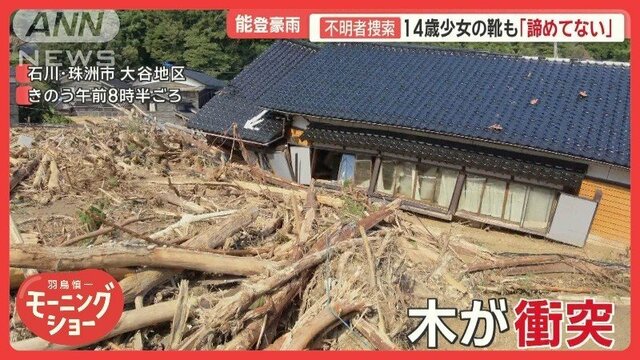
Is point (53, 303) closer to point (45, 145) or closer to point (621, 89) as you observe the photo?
point (45, 145)

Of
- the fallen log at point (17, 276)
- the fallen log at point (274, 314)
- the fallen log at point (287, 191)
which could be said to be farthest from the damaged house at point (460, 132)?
the fallen log at point (17, 276)

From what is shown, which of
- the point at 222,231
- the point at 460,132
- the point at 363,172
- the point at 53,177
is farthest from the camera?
the point at 363,172

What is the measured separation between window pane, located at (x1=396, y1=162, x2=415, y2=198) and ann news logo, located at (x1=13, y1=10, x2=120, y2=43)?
248 inches

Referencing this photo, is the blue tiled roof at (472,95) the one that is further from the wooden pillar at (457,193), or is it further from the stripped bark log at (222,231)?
the stripped bark log at (222,231)

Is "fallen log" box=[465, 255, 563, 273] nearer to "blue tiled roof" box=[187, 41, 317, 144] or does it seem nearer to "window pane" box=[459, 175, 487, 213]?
"window pane" box=[459, 175, 487, 213]

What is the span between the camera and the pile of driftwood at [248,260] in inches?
201

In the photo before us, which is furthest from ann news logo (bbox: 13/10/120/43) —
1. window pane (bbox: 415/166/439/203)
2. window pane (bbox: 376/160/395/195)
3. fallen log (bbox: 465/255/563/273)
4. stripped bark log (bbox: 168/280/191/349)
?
window pane (bbox: 415/166/439/203)

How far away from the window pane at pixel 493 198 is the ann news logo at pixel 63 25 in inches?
283

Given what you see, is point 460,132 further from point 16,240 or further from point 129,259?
point 16,240

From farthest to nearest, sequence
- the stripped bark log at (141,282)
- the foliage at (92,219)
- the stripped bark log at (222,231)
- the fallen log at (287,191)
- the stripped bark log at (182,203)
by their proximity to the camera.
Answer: the fallen log at (287,191) < the stripped bark log at (182,203) < the foliage at (92,219) < the stripped bark log at (222,231) < the stripped bark log at (141,282)

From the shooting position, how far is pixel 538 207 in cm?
927

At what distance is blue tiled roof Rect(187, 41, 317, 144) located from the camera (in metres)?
11.7

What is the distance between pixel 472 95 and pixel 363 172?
273cm

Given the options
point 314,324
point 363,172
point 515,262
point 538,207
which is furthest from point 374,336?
point 363,172
